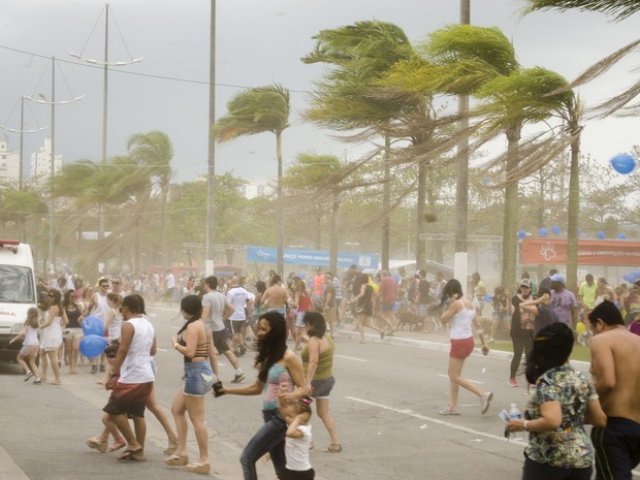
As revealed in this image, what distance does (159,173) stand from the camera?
61.8 metres

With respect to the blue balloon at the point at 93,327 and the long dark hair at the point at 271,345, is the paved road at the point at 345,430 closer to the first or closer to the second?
the blue balloon at the point at 93,327

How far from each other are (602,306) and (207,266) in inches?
1309

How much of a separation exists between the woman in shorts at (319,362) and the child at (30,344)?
28.7 feet

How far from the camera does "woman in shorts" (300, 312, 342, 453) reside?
35.8 feet

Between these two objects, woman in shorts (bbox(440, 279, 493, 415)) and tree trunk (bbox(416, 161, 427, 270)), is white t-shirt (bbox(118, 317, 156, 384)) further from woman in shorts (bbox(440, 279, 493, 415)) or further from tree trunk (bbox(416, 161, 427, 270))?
tree trunk (bbox(416, 161, 427, 270))

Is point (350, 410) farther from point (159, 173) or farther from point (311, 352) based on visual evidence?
point (159, 173)

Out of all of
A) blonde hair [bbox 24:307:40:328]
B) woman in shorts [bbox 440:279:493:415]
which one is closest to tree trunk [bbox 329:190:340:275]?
blonde hair [bbox 24:307:40:328]

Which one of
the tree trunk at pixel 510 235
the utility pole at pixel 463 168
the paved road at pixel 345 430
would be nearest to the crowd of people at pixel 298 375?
the paved road at pixel 345 430

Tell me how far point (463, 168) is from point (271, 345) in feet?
65.2

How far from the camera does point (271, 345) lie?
302 inches

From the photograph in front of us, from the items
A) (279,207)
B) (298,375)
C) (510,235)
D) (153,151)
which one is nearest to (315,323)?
(298,375)

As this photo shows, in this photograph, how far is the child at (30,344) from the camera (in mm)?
18828

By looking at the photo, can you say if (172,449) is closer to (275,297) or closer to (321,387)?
(321,387)

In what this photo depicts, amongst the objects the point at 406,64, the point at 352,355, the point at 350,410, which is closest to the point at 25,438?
the point at 350,410
